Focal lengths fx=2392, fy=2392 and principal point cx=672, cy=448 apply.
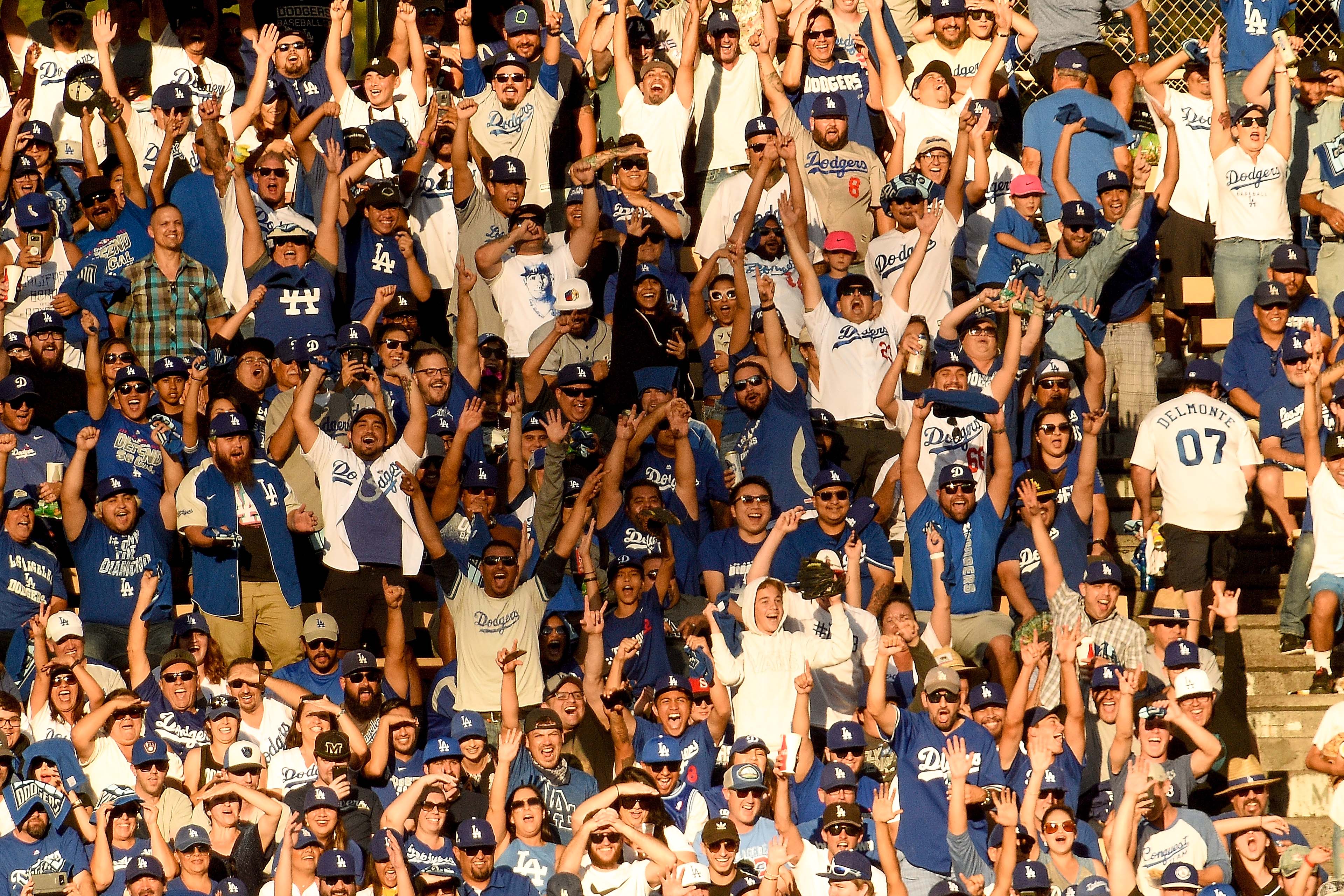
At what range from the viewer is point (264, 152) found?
17203 millimetres

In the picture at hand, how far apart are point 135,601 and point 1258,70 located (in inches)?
357

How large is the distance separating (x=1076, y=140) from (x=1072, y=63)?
2.08 ft

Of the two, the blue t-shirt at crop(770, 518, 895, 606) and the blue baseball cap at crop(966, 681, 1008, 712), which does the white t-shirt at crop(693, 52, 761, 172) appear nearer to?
the blue t-shirt at crop(770, 518, 895, 606)

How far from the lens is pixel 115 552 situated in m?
15.6

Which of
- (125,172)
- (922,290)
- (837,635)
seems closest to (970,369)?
(922,290)

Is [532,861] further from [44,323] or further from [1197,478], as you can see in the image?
[44,323]

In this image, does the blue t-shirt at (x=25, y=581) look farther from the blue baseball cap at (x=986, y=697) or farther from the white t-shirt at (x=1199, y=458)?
the white t-shirt at (x=1199, y=458)

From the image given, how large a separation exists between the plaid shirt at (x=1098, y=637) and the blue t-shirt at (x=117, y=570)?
5666 millimetres

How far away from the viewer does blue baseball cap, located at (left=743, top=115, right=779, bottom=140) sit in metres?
17.2

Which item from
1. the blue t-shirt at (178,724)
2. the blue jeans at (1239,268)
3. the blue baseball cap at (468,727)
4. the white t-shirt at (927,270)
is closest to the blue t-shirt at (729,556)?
the blue baseball cap at (468,727)

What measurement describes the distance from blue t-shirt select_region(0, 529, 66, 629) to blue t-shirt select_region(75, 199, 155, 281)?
2.34 metres

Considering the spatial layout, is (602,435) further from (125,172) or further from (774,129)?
(125,172)

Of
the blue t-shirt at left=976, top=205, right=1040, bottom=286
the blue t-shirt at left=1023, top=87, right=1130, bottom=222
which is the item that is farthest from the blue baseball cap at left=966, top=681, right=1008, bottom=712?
the blue t-shirt at left=1023, top=87, right=1130, bottom=222

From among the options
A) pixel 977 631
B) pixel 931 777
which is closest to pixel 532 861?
pixel 931 777
